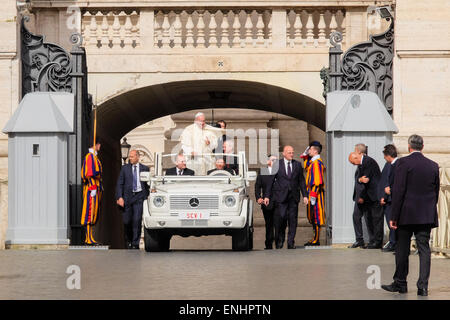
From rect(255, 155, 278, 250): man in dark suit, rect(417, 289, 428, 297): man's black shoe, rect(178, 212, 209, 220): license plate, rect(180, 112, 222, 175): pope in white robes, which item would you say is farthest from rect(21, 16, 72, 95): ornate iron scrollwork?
rect(417, 289, 428, 297): man's black shoe

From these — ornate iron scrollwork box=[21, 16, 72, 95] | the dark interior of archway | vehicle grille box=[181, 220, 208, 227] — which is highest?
ornate iron scrollwork box=[21, 16, 72, 95]

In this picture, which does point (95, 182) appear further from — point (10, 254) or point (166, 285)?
point (166, 285)

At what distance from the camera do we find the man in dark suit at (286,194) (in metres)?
20.4

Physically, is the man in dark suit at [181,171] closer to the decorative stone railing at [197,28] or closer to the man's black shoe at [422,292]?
the decorative stone railing at [197,28]

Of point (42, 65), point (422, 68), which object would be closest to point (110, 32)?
point (42, 65)

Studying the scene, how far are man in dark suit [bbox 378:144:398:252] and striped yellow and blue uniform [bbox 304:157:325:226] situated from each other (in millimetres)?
1673

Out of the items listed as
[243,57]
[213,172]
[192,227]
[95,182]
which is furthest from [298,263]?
[243,57]

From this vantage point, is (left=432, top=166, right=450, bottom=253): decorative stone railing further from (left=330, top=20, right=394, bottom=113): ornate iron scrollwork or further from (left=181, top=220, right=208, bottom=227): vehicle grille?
(left=330, top=20, right=394, bottom=113): ornate iron scrollwork

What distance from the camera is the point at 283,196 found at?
803 inches

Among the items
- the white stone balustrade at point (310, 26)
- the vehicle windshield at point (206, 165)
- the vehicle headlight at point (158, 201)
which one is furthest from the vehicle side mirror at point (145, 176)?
the white stone balustrade at point (310, 26)

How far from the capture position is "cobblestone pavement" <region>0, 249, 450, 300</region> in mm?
12062

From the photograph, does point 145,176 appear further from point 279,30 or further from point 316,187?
point 279,30

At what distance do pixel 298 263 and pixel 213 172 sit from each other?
3979 mm
